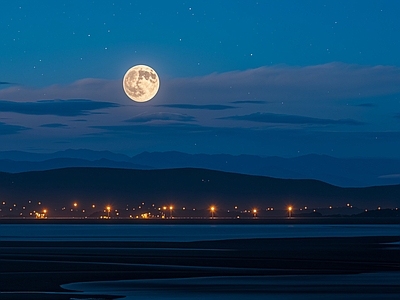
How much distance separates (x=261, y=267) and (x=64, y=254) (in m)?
20.3

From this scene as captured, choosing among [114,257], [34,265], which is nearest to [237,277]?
[34,265]

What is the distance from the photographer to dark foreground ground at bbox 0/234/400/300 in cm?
5230

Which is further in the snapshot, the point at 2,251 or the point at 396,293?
the point at 2,251

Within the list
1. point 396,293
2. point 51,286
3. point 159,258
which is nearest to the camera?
point 396,293

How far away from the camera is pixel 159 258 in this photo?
2795 inches

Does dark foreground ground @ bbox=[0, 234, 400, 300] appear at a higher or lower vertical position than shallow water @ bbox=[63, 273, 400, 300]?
Answer: higher

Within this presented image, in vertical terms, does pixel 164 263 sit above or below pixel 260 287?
above

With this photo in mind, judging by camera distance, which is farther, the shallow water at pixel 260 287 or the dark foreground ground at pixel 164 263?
the dark foreground ground at pixel 164 263

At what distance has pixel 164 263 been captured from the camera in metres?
Answer: 65.4

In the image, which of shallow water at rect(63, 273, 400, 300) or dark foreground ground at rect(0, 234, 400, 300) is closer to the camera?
shallow water at rect(63, 273, 400, 300)

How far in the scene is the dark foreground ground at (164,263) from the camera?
52.3 meters

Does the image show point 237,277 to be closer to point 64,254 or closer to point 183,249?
point 64,254

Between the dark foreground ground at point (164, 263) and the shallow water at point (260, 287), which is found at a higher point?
the dark foreground ground at point (164, 263)

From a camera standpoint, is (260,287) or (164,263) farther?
(164,263)
